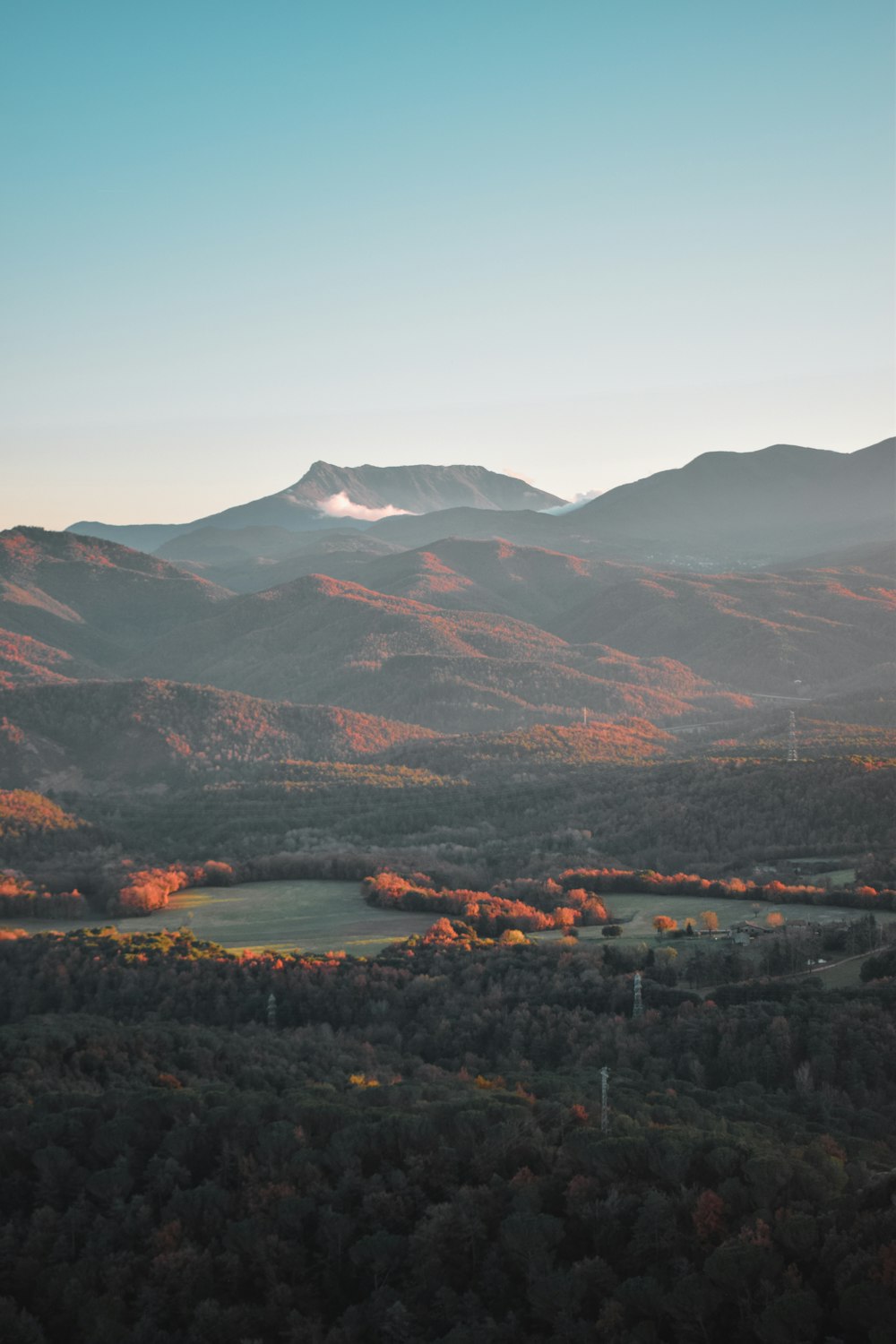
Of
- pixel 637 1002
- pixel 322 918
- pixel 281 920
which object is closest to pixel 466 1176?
pixel 637 1002

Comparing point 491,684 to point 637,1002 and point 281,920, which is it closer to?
point 281,920

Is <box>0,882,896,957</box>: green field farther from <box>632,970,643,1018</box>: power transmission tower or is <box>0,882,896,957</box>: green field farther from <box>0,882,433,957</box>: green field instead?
<box>632,970,643,1018</box>: power transmission tower

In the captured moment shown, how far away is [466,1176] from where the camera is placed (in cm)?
→ 2472

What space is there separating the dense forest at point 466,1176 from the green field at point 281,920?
1244 centimetres

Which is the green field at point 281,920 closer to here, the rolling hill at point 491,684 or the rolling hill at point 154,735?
the rolling hill at point 154,735

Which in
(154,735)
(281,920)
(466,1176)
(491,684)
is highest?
(491,684)

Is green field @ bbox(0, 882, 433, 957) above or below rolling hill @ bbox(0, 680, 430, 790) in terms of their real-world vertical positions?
below

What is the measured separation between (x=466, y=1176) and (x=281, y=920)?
31651 mm

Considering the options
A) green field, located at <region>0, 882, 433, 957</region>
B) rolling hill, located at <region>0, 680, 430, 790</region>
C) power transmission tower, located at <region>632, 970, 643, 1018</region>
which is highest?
rolling hill, located at <region>0, 680, 430, 790</region>

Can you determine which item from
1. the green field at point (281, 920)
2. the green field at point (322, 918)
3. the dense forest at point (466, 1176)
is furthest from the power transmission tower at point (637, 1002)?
the green field at point (281, 920)

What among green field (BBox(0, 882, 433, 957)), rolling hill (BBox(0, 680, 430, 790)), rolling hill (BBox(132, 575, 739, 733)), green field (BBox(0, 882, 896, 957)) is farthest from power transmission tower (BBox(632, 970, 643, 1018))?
rolling hill (BBox(132, 575, 739, 733))

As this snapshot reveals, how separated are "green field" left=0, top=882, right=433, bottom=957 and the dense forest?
12438 mm

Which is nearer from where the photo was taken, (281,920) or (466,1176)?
(466,1176)

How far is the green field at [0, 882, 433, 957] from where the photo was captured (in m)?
49.6
